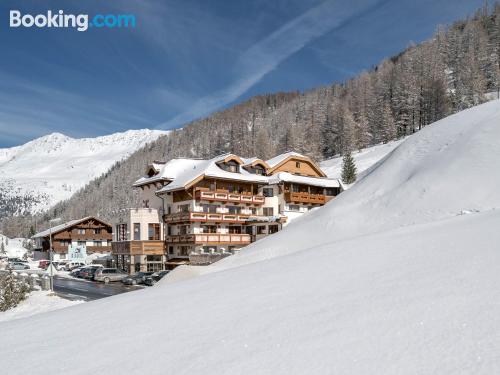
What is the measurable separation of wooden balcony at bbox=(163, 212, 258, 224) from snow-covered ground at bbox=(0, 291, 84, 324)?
803 inches

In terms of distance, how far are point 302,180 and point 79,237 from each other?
52551mm

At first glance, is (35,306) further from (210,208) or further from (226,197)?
(226,197)

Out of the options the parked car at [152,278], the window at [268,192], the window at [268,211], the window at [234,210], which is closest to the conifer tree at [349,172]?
the window at [268,192]

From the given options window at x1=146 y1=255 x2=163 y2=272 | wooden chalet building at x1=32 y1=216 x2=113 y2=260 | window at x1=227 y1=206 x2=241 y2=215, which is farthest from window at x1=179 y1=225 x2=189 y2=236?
wooden chalet building at x1=32 y1=216 x2=113 y2=260

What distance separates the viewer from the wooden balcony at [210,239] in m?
47.0

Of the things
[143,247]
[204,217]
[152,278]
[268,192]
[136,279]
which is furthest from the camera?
[268,192]

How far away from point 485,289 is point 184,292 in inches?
284

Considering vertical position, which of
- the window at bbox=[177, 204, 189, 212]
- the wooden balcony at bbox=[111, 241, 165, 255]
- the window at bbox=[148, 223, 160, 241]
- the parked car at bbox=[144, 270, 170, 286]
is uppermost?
the window at bbox=[177, 204, 189, 212]

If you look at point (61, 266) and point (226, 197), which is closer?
point (226, 197)

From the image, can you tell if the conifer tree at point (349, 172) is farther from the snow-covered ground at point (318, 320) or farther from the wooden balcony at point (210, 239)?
the snow-covered ground at point (318, 320)

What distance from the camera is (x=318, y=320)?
270 inches

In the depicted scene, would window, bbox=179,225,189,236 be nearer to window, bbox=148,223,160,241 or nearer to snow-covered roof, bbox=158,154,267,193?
window, bbox=148,223,160,241

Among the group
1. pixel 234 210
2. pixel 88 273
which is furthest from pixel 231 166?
pixel 88 273

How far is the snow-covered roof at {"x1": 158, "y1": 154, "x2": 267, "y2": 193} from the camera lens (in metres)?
49.0
